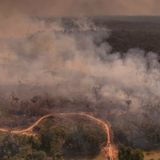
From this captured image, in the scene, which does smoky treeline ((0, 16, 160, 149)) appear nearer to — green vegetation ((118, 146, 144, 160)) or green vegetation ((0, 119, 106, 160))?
green vegetation ((0, 119, 106, 160))

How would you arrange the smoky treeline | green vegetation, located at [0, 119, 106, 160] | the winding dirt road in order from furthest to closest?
the smoky treeline → the winding dirt road → green vegetation, located at [0, 119, 106, 160]

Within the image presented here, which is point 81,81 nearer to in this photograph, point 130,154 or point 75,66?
point 75,66

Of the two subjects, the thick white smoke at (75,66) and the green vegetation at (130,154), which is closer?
the green vegetation at (130,154)

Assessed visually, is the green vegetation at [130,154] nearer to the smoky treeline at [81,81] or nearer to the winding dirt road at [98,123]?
the winding dirt road at [98,123]

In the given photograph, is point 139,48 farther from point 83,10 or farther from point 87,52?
point 83,10

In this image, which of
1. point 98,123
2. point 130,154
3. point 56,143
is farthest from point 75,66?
point 130,154

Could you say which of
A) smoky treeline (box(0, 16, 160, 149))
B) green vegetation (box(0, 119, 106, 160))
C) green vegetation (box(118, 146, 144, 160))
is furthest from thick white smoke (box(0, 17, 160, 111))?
green vegetation (box(118, 146, 144, 160))

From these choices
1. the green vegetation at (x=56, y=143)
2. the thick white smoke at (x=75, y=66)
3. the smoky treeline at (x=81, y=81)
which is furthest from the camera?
the thick white smoke at (x=75, y=66)

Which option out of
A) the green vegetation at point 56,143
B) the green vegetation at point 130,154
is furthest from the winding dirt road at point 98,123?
the green vegetation at point 130,154
